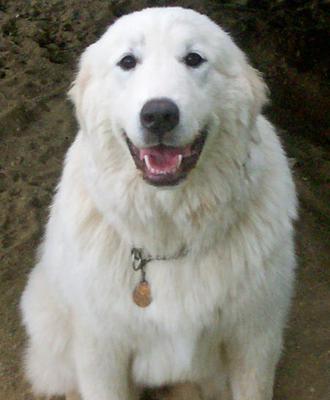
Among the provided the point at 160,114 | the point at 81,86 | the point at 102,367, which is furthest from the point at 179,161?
the point at 102,367

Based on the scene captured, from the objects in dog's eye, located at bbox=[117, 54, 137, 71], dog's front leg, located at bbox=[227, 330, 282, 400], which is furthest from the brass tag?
dog's eye, located at bbox=[117, 54, 137, 71]

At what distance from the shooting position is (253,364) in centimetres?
312

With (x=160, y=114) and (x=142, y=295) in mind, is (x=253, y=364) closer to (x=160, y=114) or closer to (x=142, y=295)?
(x=142, y=295)

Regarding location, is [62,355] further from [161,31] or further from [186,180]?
[161,31]

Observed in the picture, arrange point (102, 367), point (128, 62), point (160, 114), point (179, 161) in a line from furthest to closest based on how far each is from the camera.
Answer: point (102, 367) → point (128, 62) → point (179, 161) → point (160, 114)

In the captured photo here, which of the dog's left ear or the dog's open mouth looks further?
the dog's left ear

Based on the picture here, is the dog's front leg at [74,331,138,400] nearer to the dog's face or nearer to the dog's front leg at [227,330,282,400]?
the dog's front leg at [227,330,282,400]

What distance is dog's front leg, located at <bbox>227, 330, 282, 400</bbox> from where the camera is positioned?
302 centimetres

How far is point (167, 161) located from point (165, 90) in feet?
0.81

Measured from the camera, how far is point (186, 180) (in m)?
2.58

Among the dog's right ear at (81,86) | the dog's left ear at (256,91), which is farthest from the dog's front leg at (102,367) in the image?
the dog's left ear at (256,91)

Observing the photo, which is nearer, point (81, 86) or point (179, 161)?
point (179, 161)

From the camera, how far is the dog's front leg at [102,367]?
2.95m

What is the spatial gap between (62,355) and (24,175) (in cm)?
168
